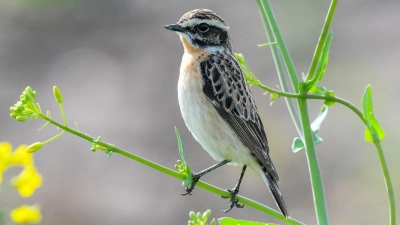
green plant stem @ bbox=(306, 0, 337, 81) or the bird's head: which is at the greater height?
the bird's head

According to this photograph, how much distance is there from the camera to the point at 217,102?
553 centimetres

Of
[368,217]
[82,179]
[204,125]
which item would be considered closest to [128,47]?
[82,179]

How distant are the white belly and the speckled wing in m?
0.06

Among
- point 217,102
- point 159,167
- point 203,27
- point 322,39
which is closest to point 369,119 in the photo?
point 322,39

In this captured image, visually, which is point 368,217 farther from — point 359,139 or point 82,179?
point 82,179

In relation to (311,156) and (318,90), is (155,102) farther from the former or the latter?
(311,156)

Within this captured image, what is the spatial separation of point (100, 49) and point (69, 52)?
785 mm

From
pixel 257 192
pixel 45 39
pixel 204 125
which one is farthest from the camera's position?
pixel 45 39

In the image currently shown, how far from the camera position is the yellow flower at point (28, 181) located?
72.2 inches

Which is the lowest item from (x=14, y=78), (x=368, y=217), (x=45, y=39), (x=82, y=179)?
(x=368, y=217)

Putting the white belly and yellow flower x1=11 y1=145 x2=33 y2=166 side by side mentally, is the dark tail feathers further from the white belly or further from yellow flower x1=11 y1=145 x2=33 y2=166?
yellow flower x1=11 y1=145 x2=33 y2=166

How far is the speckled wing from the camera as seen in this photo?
216 inches

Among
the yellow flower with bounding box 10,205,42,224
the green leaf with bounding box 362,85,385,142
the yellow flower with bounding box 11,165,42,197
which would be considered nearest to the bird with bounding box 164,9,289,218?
the green leaf with bounding box 362,85,385,142

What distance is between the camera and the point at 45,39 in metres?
17.7
